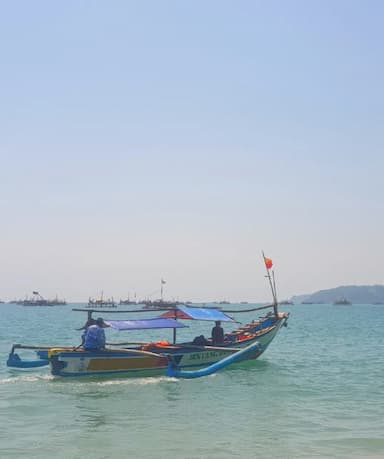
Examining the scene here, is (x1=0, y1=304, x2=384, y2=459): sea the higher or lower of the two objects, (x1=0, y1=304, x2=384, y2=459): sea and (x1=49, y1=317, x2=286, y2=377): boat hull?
the lower

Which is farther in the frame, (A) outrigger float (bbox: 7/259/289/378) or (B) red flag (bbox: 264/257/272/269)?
(B) red flag (bbox: 264/257/272/269)

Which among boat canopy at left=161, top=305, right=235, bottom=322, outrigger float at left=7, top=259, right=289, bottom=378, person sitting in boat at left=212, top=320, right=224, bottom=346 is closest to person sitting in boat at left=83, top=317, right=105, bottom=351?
outrigger float at left=7, top=259, right=289, bottom=378

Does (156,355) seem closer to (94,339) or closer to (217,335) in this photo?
(94,339)

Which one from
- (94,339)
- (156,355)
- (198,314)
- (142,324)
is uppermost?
(198,314)

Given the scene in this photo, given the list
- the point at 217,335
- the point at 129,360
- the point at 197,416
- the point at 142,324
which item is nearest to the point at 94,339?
the point at 129,360

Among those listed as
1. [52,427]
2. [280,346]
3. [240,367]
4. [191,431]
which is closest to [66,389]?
[52,427]

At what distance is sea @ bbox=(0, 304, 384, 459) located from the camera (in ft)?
41.4

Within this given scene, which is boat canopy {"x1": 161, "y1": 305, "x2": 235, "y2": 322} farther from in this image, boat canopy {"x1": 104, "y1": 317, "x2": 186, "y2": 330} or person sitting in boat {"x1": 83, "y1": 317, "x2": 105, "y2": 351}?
person sitting in boat {"x1": 83, "y1": 317, "x2": 105, "y2": 351}

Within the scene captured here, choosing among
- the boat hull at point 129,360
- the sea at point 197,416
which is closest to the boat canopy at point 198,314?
the boat hull at point 129,360

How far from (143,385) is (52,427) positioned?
6.55 metres

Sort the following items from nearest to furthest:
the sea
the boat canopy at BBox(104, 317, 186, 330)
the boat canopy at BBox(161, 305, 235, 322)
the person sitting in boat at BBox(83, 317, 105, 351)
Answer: the sea, the person sitting in boat at BBox(83, 317, 105, 351), the boat canopy at BBox(104, 317, 186, 330), the boat canopy at BBox(161, 305, 235, 322)

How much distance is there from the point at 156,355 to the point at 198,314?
4.66 meters

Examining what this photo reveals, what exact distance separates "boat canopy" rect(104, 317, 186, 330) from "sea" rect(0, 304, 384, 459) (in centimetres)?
266

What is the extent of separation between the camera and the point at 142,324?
2530cm
